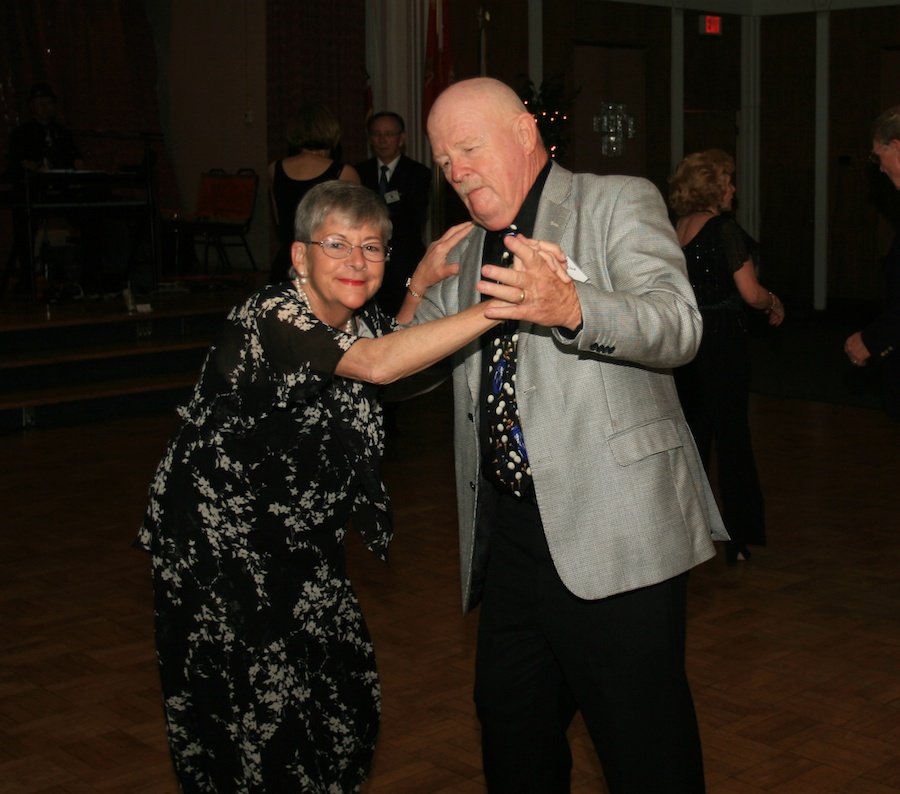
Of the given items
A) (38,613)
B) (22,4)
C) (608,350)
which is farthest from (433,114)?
(22,4)

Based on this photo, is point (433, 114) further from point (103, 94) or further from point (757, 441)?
point (103, 94)

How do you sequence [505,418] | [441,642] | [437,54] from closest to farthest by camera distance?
[505,418] < [441,642] < [437,54]

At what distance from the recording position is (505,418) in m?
2.14

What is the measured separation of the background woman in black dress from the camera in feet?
14.9

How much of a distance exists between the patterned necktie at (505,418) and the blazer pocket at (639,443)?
6.9 inches

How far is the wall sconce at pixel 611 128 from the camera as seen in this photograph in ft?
41.1

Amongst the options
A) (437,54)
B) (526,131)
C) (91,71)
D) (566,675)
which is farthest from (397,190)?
(91,71)

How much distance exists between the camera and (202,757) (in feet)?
8.21

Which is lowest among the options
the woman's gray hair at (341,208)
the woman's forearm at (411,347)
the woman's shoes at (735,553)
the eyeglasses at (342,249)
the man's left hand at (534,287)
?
the woman's shoes at (735,553)

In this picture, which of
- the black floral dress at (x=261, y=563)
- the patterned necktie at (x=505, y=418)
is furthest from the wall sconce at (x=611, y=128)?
the patterned necktie at (x=505, y=418)

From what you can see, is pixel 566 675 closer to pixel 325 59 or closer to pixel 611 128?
pixel 325 59

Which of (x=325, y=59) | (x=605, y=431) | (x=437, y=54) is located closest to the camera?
(x=605, y=431)

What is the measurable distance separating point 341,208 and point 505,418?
0.50m

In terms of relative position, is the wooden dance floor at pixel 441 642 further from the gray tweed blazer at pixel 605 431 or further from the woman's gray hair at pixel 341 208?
the woman's gray hair at pixel 341 208
